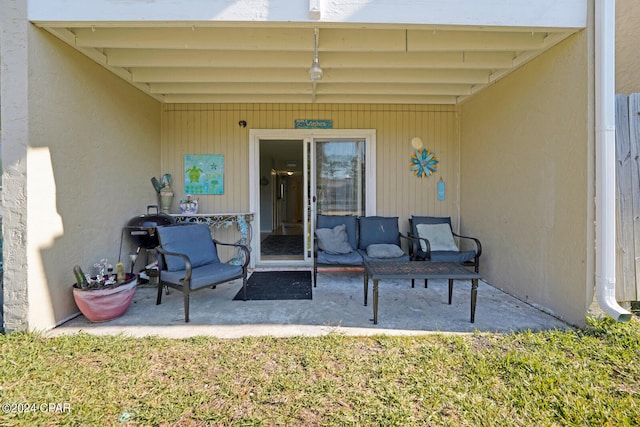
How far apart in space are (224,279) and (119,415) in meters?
1.57

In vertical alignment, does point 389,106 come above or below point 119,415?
above

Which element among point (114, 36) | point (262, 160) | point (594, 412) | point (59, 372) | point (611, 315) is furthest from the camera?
point (262, 160)

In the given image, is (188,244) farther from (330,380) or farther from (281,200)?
(281,200)

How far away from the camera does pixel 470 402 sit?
1.66 metres

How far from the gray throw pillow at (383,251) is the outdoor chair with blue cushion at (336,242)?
190mm

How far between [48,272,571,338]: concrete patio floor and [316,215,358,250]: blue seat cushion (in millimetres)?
958

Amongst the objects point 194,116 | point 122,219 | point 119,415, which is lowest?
point 119,415

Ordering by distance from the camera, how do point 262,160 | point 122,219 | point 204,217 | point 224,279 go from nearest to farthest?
point 224,279
point 122,219
point 204,217
point 262,160

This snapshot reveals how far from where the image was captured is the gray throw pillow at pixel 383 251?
12.6 feet

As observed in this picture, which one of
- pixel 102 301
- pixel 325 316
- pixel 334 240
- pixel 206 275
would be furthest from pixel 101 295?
pixel 334 240

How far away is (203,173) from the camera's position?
4617 millimetres

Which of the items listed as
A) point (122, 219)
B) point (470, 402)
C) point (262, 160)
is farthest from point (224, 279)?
point (262, 160)

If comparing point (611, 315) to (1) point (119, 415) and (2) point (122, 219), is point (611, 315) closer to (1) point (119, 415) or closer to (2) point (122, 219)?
(1) point (119, 415)

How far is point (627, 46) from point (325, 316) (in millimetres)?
5169
